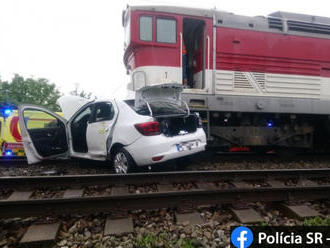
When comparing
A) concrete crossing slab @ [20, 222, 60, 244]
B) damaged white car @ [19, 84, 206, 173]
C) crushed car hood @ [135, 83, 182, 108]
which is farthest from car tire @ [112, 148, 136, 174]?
concrete crossing slab @ [20, 222, 60, 244]

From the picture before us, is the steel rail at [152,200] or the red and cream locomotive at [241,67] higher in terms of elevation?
the red and cream locomotive at [241,67]

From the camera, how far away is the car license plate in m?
4.49

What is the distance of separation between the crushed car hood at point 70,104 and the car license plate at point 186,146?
306 centimetres

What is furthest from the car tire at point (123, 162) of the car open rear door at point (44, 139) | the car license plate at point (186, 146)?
the car open rear door at point (44, 139)

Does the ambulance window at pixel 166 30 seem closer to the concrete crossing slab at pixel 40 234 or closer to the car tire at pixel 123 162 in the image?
the car tire at pixel 123 162

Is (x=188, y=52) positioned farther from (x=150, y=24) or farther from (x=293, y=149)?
(x=293, y=149)

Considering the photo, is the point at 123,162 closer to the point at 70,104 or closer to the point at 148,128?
the point at 148,128

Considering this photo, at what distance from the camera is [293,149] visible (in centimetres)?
777

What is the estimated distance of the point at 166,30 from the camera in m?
5.87

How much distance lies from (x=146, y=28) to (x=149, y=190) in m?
3.96

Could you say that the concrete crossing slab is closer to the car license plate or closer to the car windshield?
the car license plate

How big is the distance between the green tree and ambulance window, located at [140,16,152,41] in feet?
102

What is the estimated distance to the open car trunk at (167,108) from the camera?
4664 millimetres

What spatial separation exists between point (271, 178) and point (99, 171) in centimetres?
358
